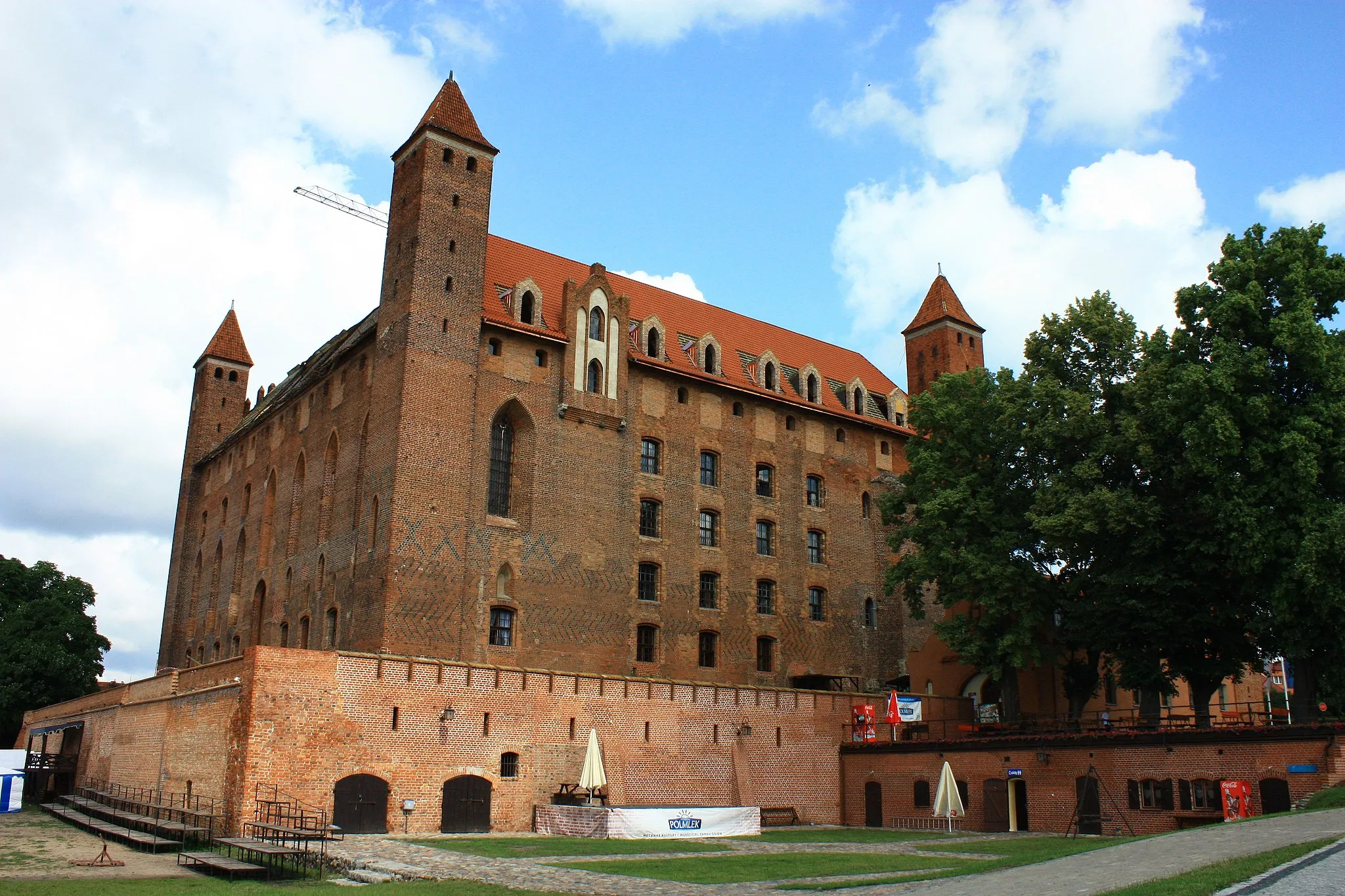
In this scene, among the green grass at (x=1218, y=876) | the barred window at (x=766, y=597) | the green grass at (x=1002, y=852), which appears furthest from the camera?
the barred window at (x=766, y=597)

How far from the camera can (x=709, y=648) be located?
1490 inches

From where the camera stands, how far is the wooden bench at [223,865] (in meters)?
18.3

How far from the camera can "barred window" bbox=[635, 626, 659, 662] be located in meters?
35.8

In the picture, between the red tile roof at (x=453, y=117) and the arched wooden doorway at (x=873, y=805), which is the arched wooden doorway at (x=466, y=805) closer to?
the arched wooden doorway at (x=873, y=805)

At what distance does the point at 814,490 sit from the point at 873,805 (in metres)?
12.3

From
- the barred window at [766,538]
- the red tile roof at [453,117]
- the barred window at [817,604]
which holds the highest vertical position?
the red tile roof at [453,117]

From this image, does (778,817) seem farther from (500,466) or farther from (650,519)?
(500,466)

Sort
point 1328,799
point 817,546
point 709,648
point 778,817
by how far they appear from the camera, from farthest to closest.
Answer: point 817,546 → point 709,648 → point 778,817 → point 1328,799

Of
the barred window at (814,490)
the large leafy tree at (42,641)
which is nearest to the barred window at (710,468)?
the barred window at (814,490)

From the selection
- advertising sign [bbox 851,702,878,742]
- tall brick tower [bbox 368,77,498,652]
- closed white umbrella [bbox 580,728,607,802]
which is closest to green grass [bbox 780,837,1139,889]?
closed white umbrella [bbox 580,728,607,802]

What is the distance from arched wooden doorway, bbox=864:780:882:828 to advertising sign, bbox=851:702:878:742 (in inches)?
62.6

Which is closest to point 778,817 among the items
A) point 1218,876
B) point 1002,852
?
point 1002,852

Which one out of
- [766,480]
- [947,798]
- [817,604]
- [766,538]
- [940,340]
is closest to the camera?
[947,798]

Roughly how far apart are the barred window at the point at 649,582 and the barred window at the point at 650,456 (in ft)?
10.1
